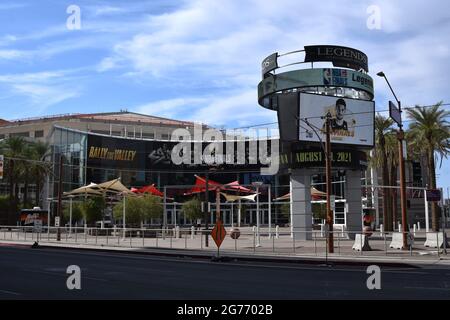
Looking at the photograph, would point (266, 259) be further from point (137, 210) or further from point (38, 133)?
point (38, 133)

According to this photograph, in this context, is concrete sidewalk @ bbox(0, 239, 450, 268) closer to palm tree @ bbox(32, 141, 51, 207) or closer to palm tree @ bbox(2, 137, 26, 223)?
palm tree @ bbox(32, 141, 51, 207)

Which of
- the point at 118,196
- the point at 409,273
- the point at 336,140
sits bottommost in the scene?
the point at 409,273

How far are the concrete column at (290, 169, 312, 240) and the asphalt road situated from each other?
59.8 ft

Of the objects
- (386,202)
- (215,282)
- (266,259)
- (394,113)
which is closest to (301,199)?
(394,113)

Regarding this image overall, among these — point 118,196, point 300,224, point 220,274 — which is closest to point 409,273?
point 220,274

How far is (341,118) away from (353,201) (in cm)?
647

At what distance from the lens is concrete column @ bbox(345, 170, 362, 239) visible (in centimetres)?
4000

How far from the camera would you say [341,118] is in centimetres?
4131

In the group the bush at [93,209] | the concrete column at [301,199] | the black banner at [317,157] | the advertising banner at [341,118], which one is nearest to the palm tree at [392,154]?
the advertising banner at [341,118]

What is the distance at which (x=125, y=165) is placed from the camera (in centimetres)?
8175

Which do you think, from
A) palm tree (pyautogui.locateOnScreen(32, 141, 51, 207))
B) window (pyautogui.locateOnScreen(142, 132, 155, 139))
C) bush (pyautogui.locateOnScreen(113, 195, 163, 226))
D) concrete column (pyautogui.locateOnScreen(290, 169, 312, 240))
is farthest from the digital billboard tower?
window (pyautogui.locateOnScreen(142, 132, 155, 139))
